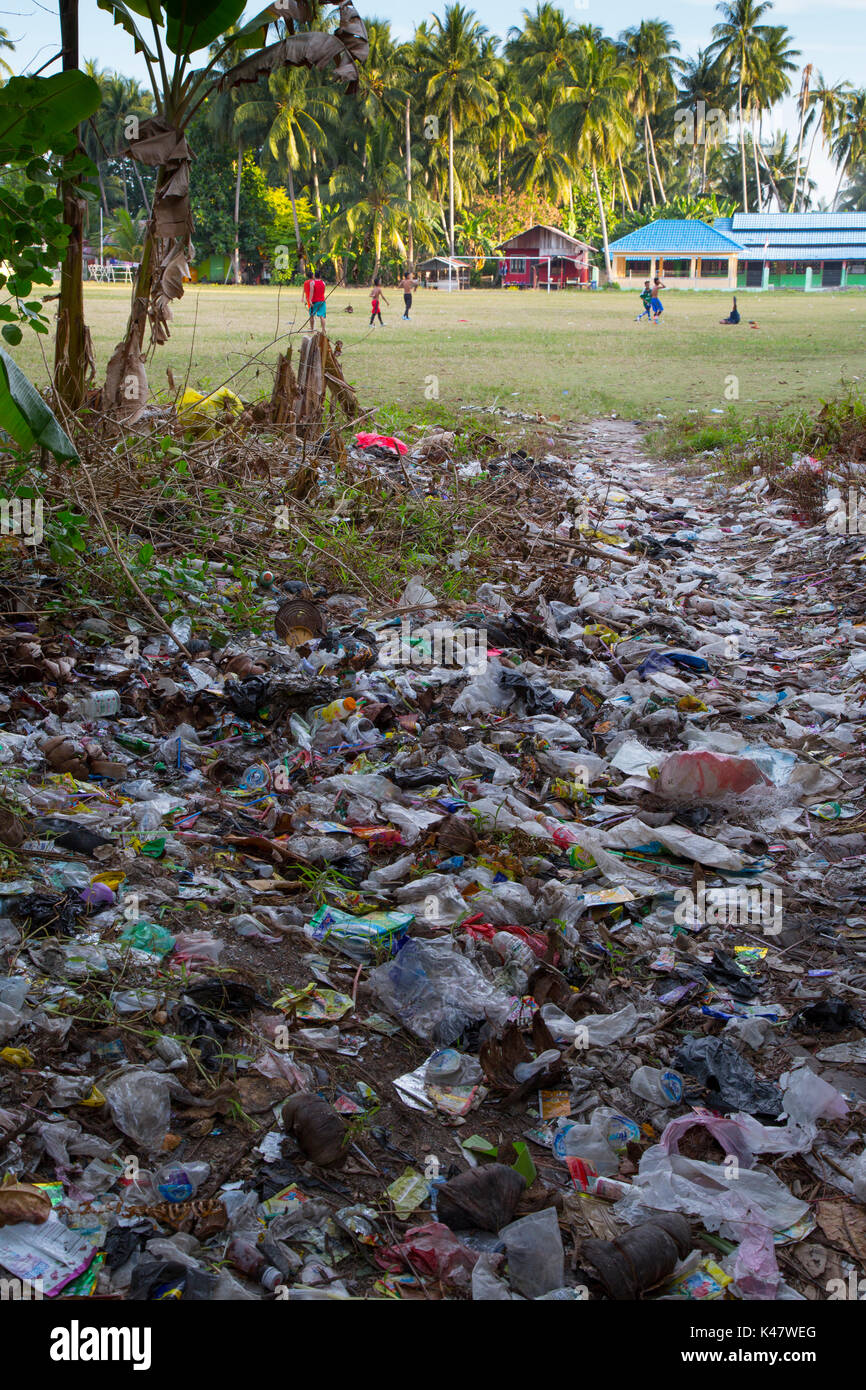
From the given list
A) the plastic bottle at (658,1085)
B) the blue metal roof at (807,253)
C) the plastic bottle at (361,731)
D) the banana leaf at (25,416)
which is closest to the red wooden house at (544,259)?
the blue metal roof at (807,253)

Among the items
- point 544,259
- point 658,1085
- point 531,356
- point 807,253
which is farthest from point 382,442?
point 807,253

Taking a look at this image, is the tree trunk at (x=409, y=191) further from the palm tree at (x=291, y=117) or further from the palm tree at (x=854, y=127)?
the palm tree at (x=854, y=127)

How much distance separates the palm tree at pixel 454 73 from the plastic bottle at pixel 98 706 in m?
42.3

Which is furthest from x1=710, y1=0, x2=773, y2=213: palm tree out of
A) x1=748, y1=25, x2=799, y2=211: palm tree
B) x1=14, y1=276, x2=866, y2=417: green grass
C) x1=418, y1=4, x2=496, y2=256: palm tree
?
x1=14, y1=276, x2=866, y2=417: green grass

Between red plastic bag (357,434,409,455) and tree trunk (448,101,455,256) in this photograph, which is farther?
Answer: tree trunk (448,101,455,256)

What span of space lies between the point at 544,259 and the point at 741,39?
56.4 ft

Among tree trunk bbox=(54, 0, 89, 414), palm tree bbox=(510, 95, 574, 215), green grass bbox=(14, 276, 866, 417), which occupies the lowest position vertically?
tree trunk bbox=(54, 0, 89, 414)

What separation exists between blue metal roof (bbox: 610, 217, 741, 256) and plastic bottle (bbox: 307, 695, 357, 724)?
4520cm

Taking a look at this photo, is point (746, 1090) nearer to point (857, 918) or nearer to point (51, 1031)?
point (857, 918)

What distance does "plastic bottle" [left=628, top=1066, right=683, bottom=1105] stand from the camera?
2131 millimetres

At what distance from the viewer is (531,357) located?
1605 centimetres

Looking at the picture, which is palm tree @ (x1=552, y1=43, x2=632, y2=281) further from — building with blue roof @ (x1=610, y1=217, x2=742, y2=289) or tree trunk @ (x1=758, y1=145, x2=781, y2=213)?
tree trunk @ (x1=758, y1=145, x2=781, y2=213)

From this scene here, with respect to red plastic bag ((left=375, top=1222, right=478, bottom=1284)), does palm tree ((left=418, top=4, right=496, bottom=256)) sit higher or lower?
higher
